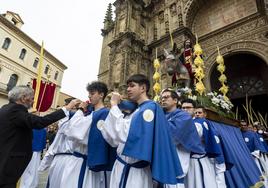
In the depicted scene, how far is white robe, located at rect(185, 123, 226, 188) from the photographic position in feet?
9.43

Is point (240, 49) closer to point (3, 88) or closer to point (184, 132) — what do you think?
point (184, 132)

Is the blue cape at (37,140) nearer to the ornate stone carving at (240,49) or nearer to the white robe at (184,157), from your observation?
the white robe at (184,157)

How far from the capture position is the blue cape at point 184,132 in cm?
236

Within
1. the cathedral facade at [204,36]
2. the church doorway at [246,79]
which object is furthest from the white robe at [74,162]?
the church doorway at [246,79]

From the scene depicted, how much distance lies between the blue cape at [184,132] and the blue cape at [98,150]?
0.86 meters

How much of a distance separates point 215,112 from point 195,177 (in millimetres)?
2169

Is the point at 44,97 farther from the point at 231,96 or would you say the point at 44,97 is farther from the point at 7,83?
the point at 7,83

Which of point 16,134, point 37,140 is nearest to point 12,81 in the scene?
point 37,140

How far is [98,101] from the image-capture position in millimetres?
2461

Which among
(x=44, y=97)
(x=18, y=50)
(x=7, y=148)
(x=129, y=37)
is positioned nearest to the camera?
(x=7, y=148)

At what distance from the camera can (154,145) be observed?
171 cm

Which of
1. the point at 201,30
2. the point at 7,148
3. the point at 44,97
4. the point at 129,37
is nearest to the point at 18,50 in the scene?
the point at 129,37

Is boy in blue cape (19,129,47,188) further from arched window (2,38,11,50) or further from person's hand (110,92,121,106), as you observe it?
arched window (2,38,11,50)

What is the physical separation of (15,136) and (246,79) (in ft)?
39.7
